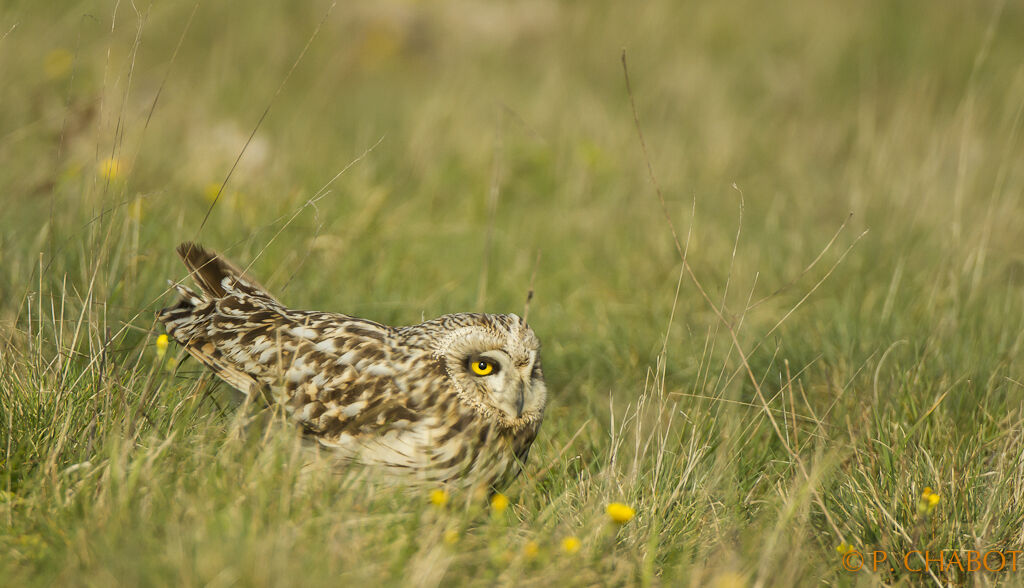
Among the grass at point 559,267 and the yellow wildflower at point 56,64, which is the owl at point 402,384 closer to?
→ the grass at point 559,267

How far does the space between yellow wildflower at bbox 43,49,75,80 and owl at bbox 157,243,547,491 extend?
372 cm

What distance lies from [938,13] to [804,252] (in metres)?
4.96

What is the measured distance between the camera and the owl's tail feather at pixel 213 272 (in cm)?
354

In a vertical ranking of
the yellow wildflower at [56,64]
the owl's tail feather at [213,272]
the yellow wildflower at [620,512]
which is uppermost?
the yellow wildflower at [56,64]

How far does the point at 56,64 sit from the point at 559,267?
364cm

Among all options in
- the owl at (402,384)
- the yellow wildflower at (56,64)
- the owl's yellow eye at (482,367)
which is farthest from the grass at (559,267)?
the owl's yellow eye at (482,367)

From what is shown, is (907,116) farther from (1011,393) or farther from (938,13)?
(1011,393)

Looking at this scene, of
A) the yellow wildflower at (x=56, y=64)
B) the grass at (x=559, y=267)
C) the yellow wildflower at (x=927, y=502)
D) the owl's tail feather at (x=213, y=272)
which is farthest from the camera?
the yellow wildflower at (x=56, y=64)

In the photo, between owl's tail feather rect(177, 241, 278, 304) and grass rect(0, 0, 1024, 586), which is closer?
grass rect(0, 0, 1024, 586)

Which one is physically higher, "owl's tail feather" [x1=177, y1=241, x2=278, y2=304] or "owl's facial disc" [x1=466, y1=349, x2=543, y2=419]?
"owl's tail feather" [x1=177, y1=241, x2=278, y2=304]

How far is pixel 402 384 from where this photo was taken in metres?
3.02

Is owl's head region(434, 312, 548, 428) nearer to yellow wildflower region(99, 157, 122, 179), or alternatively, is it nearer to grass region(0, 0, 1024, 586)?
grass region(0, 0, 1024, 586)

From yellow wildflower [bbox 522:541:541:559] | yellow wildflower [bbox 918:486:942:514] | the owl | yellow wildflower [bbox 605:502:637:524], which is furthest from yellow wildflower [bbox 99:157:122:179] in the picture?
yellow wildflower [bbox 918:486:942:514]

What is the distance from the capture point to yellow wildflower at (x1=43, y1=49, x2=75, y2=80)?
616cm
